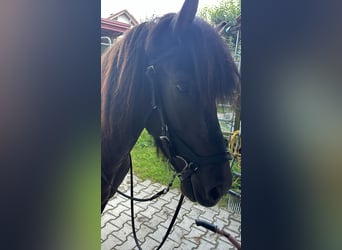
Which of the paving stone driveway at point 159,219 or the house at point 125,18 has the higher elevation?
the house at point 125,18

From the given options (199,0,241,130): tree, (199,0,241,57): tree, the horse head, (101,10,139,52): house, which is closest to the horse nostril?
the horse head

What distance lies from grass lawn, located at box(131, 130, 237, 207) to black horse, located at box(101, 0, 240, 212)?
0.09 ft

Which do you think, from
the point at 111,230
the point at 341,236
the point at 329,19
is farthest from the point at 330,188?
the point at 111,230

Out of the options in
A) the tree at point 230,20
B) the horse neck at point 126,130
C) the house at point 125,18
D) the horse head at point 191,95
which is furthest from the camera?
the horse neck at point 126,130

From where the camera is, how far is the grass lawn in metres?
0.84

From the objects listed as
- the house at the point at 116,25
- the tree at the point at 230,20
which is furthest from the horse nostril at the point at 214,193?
the house at the point at 116,25

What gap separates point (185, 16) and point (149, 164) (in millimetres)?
485

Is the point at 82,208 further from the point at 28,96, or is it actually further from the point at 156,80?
the point at 156,80

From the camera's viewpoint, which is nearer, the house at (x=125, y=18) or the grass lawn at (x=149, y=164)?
the house at (x=125, y=18)

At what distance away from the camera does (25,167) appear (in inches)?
11.3

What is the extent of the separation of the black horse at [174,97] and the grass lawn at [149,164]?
27 millimetres

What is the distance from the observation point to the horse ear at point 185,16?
0.68 metres

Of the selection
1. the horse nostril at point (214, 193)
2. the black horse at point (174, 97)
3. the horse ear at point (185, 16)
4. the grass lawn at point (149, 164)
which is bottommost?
the horse nostril at point (214, 193)

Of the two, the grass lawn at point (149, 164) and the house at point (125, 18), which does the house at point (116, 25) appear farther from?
the grass lawn at point (149, 164)
